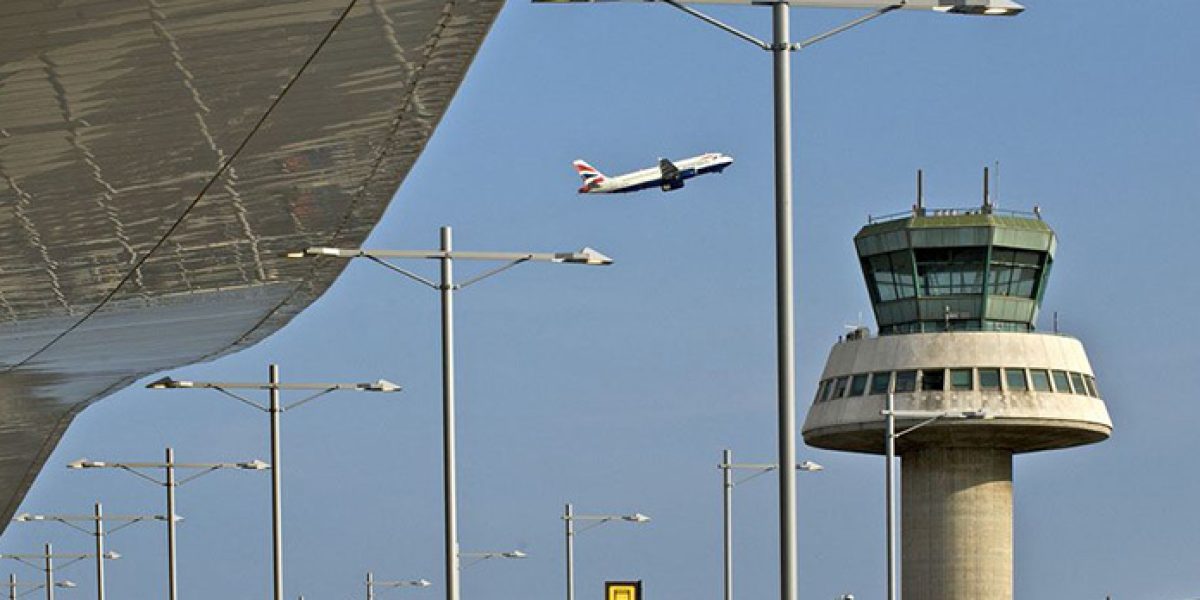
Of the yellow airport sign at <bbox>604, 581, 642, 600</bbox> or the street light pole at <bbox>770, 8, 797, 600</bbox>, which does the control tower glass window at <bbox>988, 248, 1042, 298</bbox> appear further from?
the street light pole at <bbox>770, 8, 797, 600</bbox>

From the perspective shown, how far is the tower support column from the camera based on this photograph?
101 m

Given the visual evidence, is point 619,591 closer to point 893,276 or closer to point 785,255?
point 785,255

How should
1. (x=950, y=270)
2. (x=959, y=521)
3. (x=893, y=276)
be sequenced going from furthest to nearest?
(x=893, y=276) < (x=959, y=521) < (x=950, y=270)

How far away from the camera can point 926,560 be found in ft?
336

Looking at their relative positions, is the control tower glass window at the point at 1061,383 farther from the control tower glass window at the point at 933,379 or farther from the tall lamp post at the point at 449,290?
the tall lamp post at the point at 449,290


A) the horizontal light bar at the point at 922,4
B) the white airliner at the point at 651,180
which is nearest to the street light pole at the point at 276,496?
the horizontal light bar at the point at 922,4

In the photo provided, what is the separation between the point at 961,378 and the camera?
327ft

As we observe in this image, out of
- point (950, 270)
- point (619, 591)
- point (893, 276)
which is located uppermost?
point (950, 270)

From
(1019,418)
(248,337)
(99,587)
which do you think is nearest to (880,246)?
(1019,418)

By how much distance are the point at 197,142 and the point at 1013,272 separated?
72428mm

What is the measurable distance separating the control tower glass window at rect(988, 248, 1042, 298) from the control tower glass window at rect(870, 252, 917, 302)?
9.97 ft

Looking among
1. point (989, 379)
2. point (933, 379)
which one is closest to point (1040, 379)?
point (989, 379)

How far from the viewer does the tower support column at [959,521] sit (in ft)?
332

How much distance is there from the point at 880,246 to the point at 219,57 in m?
76.0
